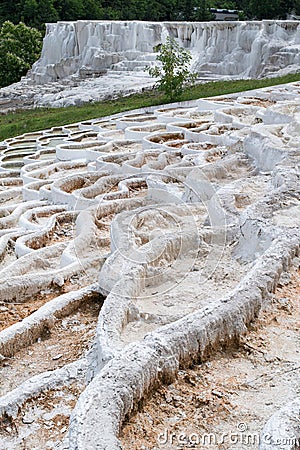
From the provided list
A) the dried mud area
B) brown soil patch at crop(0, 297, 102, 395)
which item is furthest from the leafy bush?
the dried mud area

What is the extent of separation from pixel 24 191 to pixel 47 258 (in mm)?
3725

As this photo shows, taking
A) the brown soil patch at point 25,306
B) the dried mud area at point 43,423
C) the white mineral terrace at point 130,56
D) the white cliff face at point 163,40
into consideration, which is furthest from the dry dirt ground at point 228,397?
the white cliff face at point 163,40

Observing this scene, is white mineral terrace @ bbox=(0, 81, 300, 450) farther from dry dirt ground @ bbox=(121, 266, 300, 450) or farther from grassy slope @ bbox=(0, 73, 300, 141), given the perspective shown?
grassy slope @ bbox=(0, 73, 300, 141)

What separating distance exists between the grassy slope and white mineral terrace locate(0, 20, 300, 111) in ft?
5.93

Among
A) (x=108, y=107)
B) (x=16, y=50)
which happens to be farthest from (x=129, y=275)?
(x=16, y=50)

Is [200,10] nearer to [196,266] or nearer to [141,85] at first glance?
[141,85]

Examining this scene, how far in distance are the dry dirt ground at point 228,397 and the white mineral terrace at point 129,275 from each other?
0.08 meters

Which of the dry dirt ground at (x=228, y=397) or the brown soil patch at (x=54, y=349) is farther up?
the dry dirt ground at (x=228, y=397)

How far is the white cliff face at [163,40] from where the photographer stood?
2648 centimetres

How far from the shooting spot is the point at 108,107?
21.1 meters

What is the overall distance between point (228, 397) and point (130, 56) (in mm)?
30063

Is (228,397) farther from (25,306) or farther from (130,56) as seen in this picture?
(130,56)

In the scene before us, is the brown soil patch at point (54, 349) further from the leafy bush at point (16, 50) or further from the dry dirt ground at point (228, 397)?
the leafy bush at point (16, 50)

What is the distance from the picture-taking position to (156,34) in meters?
31.8
